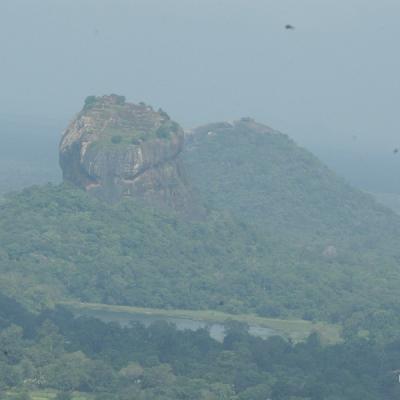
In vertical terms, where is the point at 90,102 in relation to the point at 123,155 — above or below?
above

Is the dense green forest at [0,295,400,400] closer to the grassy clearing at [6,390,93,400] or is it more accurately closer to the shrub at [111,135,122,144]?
the grassy clearing at [6,390,93,400]

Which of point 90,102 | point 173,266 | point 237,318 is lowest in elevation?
point 237,318

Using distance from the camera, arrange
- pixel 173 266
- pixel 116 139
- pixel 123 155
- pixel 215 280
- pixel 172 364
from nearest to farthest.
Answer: pixel 172 364 < pixel 215 280 < pixel 173 266 < pixel 123 155 < pixel 116 139

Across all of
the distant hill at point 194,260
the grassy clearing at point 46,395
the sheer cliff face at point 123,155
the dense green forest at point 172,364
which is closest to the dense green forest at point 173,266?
the distant hill at point 194,260

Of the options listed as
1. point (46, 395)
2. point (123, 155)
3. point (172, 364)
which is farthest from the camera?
point (123, 155)

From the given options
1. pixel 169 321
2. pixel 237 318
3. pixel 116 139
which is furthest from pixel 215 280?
pixel 116 139

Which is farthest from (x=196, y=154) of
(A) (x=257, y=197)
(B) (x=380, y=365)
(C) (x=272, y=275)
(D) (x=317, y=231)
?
(B) (x=380, y=365)

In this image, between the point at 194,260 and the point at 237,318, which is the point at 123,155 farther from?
the point at 237,318
